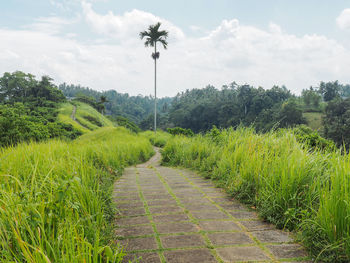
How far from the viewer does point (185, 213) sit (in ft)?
9.07

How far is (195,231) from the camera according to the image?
91.1 inches

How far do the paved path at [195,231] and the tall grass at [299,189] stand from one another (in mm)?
157

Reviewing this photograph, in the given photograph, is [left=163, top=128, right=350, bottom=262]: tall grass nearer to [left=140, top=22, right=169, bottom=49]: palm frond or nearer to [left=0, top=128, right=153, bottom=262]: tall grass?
[left=0, top=128, right=153, bottom=262]: tall grass

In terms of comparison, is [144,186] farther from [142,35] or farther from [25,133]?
[142,35]

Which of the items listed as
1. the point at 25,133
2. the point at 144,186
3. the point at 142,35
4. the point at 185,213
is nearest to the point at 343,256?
the point at 185,213

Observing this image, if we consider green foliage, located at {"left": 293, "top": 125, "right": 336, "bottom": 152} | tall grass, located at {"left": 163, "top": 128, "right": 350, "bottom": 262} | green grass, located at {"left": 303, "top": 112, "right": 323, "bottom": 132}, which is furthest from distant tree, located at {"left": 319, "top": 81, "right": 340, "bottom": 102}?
tall grass, located at {"left": 163, "top": 128, "right": 350, "bottom": 262}

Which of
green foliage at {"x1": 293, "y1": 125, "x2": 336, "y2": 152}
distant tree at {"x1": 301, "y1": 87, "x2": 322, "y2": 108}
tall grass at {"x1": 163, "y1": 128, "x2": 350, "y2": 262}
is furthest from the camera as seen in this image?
distant tree at {"x1": 301, "y1": 87, "x2": 322, "y2": 108}

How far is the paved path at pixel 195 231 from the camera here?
1.93 metres

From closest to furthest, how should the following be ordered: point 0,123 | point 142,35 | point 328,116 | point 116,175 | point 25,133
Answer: point 116,175
point 0,123
point 25,133
point 142,35
point 328,116

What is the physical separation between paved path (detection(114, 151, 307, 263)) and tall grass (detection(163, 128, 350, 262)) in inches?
6.2

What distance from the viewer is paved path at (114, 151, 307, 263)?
1.93 meters

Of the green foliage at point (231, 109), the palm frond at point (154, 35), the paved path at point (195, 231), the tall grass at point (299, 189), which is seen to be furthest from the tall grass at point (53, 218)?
the green foliage at point (231, 109)

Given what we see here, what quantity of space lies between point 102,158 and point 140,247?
341 centimetres

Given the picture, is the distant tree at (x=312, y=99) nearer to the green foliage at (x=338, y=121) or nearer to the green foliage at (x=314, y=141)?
the green foliage at (x=338, y=121)
